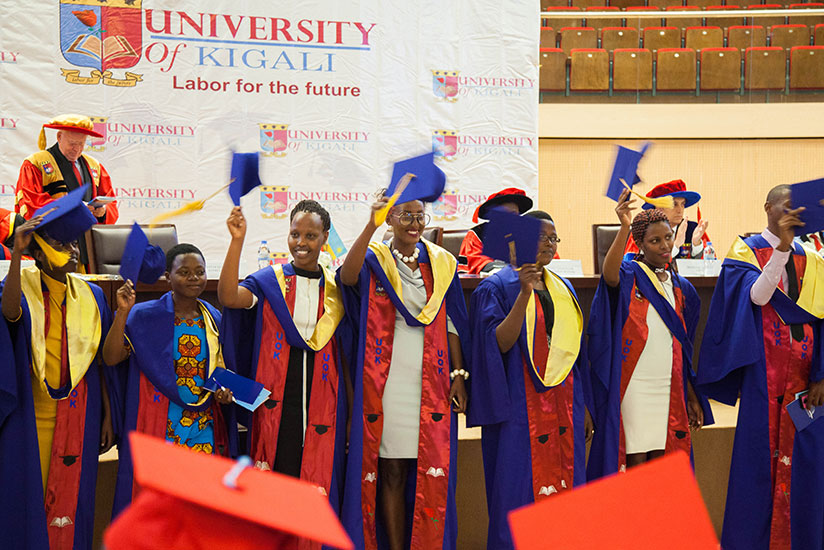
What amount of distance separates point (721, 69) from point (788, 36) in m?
0.82

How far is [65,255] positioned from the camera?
2.96m

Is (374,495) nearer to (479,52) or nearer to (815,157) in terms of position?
(479,52)

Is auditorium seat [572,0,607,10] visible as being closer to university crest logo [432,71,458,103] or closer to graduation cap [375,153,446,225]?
university crest logo [432,71,458,103]

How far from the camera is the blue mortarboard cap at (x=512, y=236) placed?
2.94 metres

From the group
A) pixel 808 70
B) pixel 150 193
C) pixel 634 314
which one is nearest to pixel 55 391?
pixel 634 314

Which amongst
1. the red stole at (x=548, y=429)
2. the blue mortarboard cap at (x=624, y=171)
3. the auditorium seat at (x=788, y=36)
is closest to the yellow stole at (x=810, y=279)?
the blue mortarboard cap at (x=624, y=171)

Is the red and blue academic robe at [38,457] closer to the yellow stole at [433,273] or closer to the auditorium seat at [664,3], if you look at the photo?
the yellow stole at [433,273]

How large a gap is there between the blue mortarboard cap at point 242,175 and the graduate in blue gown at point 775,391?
2077 mm

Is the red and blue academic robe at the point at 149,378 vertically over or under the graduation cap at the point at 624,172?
under

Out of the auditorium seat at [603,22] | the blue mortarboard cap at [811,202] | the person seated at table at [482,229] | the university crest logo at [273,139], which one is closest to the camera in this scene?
the blue mortarboard cap at [811,202]

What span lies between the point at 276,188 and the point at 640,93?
14.8ft

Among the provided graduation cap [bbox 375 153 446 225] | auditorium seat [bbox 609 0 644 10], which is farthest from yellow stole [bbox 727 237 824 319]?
auditorium seat [bbox 609 0 644 10]

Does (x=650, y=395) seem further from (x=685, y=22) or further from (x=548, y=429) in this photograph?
(x=685, y=22)

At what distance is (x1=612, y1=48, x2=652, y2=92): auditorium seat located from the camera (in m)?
8.88
